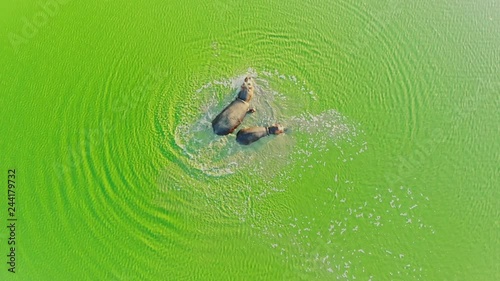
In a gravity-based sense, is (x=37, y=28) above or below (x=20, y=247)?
above

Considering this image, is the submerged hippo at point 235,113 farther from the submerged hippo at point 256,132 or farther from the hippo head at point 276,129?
the hippo head at point 276,129

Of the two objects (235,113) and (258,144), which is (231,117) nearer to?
(235,113)

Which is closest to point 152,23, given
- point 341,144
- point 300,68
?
point 300,68

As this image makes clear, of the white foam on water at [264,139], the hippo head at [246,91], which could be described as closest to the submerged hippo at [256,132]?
the white foam on water at [264,139]

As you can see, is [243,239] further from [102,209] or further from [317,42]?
[317,42]

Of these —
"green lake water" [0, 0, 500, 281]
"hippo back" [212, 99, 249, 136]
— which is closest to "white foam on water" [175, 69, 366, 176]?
"green lake water" [0, 0, 500, 281]

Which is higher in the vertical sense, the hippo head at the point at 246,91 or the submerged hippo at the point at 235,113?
the hippo head at the point at 246,91

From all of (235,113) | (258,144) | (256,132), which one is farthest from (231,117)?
(258,144)

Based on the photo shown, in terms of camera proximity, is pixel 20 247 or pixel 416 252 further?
pixel 20 247
